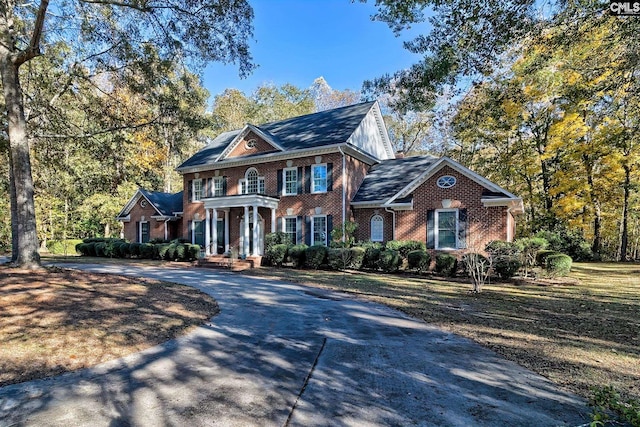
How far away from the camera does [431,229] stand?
1580cm

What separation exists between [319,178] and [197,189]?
8832 mm

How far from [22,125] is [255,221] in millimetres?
10497

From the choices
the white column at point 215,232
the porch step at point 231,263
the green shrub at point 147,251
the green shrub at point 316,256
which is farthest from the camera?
the green shrub at point 147,251

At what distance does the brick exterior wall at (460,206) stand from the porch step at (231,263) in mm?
7094

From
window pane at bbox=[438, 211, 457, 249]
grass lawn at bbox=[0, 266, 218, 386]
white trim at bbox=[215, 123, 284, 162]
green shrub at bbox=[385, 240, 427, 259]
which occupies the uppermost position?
white trim at bbox=[215, 123, 284, 162]

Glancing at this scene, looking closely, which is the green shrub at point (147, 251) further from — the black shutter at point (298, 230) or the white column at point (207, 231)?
the black shutter at point (298, 230)

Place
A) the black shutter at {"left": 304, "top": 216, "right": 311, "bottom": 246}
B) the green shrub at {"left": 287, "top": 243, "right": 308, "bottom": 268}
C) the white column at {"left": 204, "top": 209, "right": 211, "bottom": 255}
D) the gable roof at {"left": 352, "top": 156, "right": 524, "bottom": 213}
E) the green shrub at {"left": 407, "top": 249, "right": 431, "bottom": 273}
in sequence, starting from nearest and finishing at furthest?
1. the green shrub at {"left": 407, "top": 249, "right": 431, "bottom": 273}
2. the gable roof at {"left": 352, "top": 156, "right": 524, "bottom": 213}
3. the green shrub at {"left": 287, "top": 243, "right": 308, "bottom": 268}
4. the black shutter at {"left": 304, "top": 216, "right": 311, "bottom": 246}
5. the white column at {"left": 204, "top": 209, "right": 211, "bottom": 255}

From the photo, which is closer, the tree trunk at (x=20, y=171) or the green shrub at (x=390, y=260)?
the tree trunk at (x=20, y=171)

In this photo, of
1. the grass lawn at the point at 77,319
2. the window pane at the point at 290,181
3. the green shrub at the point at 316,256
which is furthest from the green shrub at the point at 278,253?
the grass lawn at the point at 77,319

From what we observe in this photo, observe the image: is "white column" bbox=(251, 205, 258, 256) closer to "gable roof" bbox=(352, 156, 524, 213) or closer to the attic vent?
"gable roof" bbox=(352, 156, 524, 213)

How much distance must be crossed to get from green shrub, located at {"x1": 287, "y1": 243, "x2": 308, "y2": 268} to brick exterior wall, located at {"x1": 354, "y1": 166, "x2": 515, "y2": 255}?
441cm

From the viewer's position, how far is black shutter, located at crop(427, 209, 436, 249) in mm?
15758

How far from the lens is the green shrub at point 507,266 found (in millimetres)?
12242

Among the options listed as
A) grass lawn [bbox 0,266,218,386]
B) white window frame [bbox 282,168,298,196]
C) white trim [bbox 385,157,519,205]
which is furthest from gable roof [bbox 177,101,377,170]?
grass lawn [bbox 0,266,218,386]
